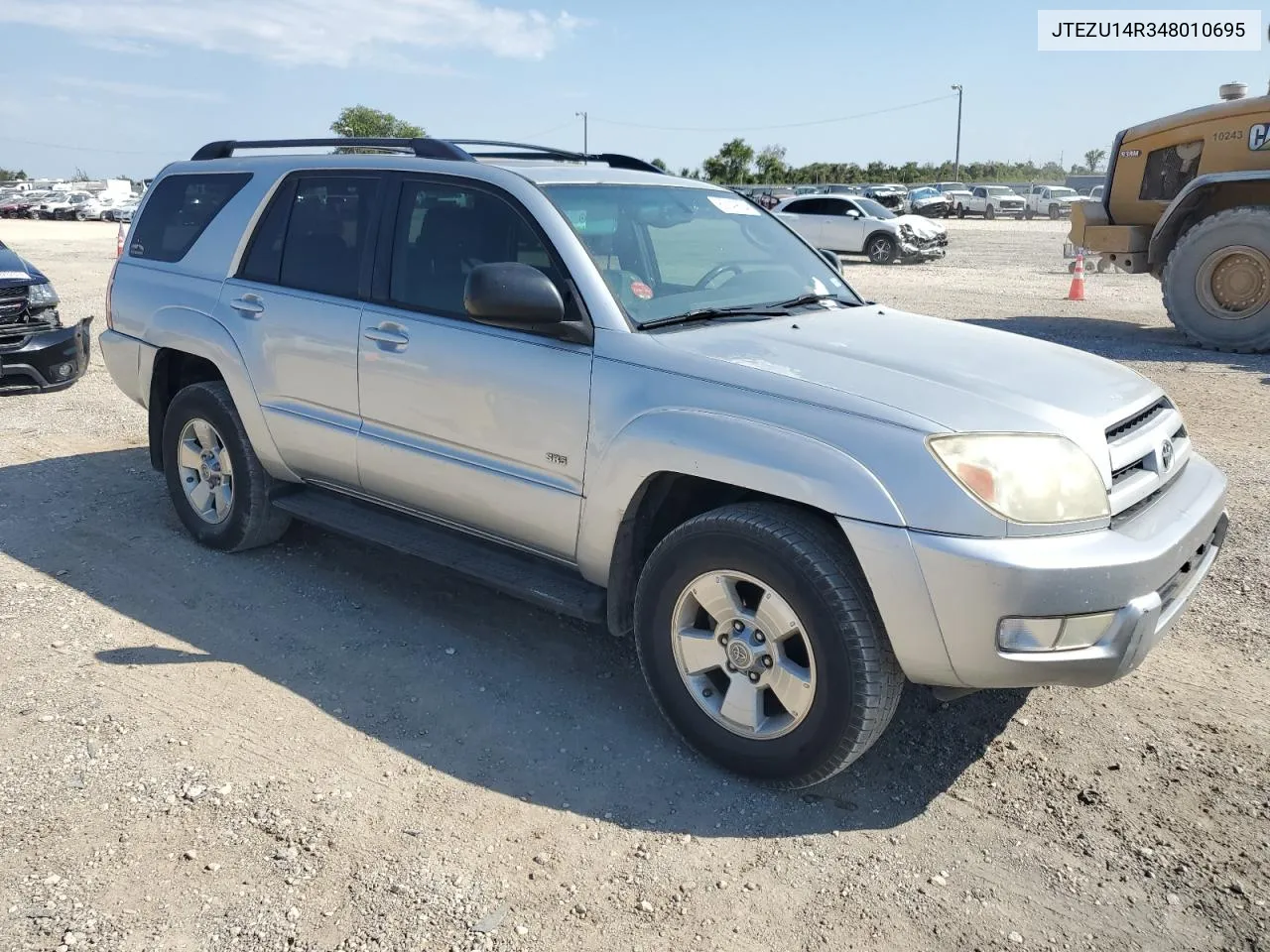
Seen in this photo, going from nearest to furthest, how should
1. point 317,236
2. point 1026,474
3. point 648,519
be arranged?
point 1026,474 → point 648,519 → point 317,236

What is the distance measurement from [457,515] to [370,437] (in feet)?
1.81

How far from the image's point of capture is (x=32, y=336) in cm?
861

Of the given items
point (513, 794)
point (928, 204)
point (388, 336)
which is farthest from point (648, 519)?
point (928, 204)

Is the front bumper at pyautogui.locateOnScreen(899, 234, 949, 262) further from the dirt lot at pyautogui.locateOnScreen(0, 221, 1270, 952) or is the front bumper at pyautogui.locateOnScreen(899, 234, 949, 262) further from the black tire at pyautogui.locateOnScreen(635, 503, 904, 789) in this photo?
the black tire at pyautogui.locateOnScreen(635, 503, 904, 789)

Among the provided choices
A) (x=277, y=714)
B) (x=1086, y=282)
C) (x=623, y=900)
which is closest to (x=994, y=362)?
(x=623, y=900)

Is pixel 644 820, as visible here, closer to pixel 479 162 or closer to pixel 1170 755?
pixel 1170 755

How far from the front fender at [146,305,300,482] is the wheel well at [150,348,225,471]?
0.74ft

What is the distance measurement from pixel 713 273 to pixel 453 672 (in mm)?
1892

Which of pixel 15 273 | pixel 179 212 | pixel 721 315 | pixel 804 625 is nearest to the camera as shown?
pixel 804 625

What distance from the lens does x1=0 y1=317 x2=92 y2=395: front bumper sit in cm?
851

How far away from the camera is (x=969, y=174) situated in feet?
311

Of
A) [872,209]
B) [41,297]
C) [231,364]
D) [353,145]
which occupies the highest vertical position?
[872,209]

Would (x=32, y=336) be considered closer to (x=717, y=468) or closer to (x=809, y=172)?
(x=717, y=468)

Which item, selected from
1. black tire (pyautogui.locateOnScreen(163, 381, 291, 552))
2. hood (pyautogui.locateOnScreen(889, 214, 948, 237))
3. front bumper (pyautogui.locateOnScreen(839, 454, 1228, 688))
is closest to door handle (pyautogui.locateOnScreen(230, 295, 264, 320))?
black tire (pyautogui.locateOnScreen(163, 381, 291, 552))
